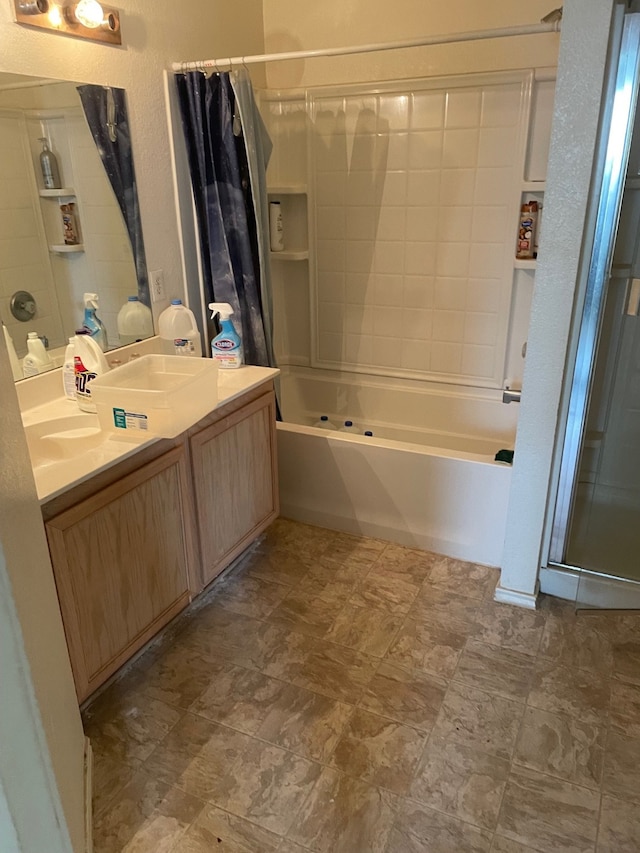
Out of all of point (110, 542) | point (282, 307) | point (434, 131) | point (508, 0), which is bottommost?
point (110, 542)

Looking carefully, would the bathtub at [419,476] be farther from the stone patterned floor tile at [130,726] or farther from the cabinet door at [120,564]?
the stone patterned floor tile at [130,726]

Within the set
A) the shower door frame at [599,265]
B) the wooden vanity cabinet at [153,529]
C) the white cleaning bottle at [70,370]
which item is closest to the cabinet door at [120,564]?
the wooden vanity cabinet at [153,529]

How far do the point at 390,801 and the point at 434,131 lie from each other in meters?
2.56

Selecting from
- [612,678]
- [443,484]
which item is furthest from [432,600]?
[612,678]

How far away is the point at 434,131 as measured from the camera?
9.02ft

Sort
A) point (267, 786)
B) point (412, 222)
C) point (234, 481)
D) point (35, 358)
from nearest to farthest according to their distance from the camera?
point (267, 786) → point (35, 358) → point (234, 481) → point (412, 222)

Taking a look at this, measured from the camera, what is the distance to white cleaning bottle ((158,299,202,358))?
2346 millimetres

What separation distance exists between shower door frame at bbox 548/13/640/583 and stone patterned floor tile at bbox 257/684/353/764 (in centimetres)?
98

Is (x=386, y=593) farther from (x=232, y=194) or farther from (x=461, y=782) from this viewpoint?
(x=232, y=194)

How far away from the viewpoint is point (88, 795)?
4.91 feet

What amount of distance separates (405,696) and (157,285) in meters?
1.69

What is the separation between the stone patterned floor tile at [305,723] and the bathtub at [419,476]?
873mm

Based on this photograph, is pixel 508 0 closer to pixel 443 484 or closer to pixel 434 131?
pixel 434 131

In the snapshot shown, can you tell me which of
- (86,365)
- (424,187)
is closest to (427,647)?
(86,365)
